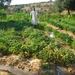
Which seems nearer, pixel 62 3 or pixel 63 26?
pixel 63 26

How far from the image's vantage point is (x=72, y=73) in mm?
5469

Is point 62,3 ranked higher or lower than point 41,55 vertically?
higher

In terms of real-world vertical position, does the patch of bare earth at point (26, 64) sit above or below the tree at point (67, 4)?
below

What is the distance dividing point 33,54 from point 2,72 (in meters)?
1.84

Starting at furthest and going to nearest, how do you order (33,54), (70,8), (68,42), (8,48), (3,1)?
(70,8) < (3,1) < (68,42) < (8,48) < (33,54)

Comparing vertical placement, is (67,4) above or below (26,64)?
above

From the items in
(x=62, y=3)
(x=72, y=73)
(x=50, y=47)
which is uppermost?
(x=62, y=3)

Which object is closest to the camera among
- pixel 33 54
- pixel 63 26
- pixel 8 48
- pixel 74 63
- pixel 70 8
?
pixel 74 63

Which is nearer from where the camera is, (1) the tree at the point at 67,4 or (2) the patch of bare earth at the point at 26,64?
(2) the patch of bare earth at the point at 26,64

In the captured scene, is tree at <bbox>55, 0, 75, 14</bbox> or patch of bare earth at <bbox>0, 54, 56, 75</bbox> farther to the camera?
tree at <bbox>55, 0, 75, 14</bbox>

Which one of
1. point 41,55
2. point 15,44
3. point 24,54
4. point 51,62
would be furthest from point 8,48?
point 51,62

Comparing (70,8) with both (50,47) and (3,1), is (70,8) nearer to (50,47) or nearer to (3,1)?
(3,1)

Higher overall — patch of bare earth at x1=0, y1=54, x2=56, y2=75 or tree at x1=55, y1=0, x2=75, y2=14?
tree at x1=55, y1=0, x2=75, y2=14

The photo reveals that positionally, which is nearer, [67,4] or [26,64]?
[26,64]
